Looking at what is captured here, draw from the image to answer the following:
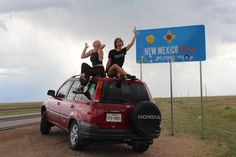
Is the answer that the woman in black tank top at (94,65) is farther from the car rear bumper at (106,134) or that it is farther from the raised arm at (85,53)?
the car rear bumper at (106,134)

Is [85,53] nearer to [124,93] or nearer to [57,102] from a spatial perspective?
[57,102]

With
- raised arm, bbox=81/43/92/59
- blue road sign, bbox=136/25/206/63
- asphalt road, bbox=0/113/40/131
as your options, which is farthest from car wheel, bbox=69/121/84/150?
asphalt road, bbox=0/113/40/131

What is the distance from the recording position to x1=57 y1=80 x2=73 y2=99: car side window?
1096 cm

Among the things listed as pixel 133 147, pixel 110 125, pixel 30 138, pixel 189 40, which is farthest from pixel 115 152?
pixel 189 40

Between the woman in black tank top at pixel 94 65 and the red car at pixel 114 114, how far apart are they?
0.34 meters

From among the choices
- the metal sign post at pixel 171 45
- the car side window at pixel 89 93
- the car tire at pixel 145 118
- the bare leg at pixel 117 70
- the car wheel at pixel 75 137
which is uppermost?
the metal sign post at pixel 171 45

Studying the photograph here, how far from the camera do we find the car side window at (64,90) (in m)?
11.0

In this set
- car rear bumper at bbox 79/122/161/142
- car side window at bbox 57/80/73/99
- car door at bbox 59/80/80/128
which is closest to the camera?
car rear bumper at bbox 79/122/161/142

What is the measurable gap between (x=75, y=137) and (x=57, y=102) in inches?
81.8

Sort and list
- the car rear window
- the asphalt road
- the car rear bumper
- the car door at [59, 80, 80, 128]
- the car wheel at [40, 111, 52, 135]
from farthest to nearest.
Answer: the asphalt road
the car wheel at [40, 111, 52, 135]
the car door at [59, 80, 80, 128]
the car rear window
the car rear bumper

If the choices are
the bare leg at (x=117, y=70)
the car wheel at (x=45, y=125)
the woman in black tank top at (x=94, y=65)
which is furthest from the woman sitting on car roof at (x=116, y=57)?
the car wheel at (x=45, y=125)

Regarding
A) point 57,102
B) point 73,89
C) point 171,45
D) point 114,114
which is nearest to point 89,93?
point 114,114

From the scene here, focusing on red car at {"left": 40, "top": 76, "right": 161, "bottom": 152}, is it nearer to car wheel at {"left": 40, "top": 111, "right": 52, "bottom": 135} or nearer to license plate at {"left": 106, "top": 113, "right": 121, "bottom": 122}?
license plate at {"left": 106, "top": 113, "right": 121, "bottom": 122}

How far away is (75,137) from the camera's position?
31.1ft
